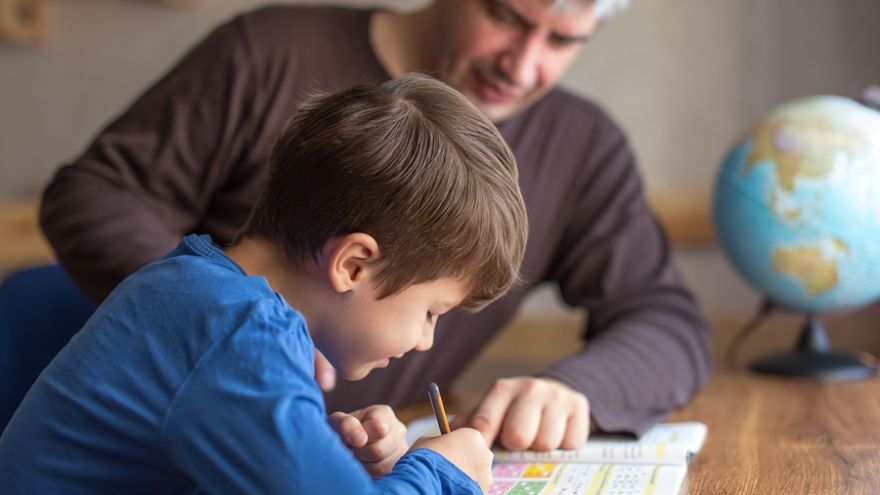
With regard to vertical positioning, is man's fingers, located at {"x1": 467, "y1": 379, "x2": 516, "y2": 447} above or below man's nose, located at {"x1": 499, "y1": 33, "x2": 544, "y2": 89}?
below

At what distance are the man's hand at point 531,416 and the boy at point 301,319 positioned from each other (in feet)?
0.60

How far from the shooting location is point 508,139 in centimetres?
173

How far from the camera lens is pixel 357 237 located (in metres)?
0.91

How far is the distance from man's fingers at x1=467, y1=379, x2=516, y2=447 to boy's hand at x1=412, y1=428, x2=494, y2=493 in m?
0.23

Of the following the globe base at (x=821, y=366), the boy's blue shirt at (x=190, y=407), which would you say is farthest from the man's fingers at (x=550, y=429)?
the globe base at (x=821, y=366)

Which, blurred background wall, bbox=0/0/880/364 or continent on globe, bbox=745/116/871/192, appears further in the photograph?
blurred background wall, bbox=0/0/880/364

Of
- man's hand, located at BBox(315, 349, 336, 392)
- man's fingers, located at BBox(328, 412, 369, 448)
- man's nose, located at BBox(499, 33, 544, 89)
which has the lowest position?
man's hand, located at BBox(315, 349, 336, 392)

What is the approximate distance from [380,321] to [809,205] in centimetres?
91

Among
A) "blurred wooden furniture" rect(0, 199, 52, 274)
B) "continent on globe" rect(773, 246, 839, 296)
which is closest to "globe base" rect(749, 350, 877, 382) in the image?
"continent on globe" rect(773, 246, 839, 296)

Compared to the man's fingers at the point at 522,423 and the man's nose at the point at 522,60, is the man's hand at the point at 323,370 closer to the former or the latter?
the man's fingers at the point at 522,423

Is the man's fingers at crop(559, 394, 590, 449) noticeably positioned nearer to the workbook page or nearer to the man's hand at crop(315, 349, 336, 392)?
the workbook page

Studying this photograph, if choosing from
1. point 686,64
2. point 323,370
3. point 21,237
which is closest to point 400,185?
point 323,370

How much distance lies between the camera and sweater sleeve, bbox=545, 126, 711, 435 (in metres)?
1.43

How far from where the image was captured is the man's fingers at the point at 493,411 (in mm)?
1220
